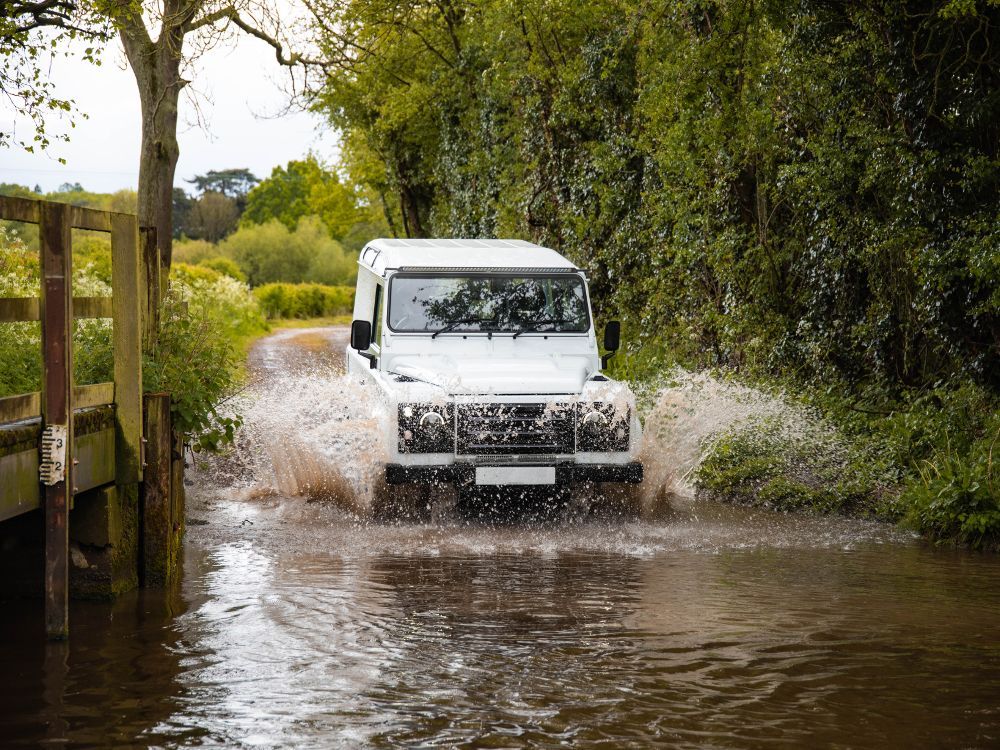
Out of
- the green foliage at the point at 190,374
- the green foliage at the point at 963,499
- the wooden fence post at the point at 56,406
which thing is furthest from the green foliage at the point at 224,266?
the wooden fence post at the point at 56,406

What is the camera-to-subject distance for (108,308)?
→ 7480mm

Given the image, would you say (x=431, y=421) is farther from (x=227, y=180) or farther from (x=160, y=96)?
(x=227, y=180)

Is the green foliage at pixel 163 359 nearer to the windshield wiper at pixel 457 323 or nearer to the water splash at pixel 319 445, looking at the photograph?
the water splash at pixel 319 445

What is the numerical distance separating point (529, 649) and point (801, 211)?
8.76 metres

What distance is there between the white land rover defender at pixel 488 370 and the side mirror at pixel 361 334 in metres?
0.01

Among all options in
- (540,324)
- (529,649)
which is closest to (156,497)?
(529,649)

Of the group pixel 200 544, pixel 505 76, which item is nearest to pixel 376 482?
pixel 200 544

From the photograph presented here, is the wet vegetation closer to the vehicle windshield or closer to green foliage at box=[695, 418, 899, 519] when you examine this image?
green foliage at box=[695, 418, 899, 519]

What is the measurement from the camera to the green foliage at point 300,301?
51.3 meters

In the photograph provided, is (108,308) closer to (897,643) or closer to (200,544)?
(200,544)

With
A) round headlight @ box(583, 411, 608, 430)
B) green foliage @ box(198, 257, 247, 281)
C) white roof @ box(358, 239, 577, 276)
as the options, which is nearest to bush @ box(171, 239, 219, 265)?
green foliage @ box(198, 257, 247, 281)

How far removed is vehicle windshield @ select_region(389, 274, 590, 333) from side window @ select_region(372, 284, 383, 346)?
9.0 inches

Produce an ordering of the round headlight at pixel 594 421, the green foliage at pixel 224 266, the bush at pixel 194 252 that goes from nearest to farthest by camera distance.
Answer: the round headlight at pixel 594 421 → the green foliage at pixel 224 266 → the bush at pixel 194 252

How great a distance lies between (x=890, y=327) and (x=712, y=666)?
7.33 metres
